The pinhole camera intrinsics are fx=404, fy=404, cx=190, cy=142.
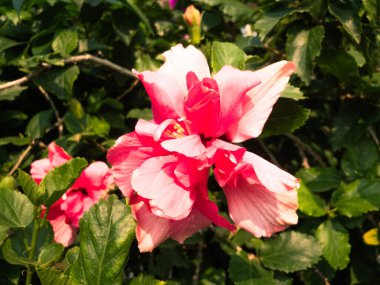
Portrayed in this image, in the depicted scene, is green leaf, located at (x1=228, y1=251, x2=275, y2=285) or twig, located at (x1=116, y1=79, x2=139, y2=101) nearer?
green leaf, located at (x1=228, y1=251, x2=275, y2=285)

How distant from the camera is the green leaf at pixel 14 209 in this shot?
76 centimetres

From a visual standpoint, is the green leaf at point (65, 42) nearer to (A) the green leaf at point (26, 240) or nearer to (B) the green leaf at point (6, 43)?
(B) the green leaf at point (6, 43)

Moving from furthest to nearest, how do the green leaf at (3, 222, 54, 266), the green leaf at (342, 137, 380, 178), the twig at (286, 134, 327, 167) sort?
the twig at (286, 134, 327, 167) → the green leaf at (342, 137, 380, 178) → the green leaf at (3, 222, 54, 266)

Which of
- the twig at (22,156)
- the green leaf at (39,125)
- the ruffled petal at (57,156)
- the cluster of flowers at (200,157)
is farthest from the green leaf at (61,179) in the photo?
the green leaf at (39,125)

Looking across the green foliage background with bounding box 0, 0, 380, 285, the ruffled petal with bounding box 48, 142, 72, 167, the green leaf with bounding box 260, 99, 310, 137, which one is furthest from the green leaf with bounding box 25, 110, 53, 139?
the green leaf with bounding box 260, 99, 310, 137

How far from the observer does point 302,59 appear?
110 centimetres

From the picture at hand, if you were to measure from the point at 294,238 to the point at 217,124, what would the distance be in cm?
52

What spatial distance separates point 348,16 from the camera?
105 centimetres

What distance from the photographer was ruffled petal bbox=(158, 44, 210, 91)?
0.78 metres

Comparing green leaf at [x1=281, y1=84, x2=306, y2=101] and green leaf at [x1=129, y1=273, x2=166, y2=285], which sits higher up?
green leaf at [x1=281, y1=84, x2=306, y2=101]

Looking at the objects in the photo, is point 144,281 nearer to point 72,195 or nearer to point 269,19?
point 72,195

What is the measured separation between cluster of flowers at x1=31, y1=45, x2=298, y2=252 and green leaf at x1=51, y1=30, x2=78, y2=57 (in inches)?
21.6

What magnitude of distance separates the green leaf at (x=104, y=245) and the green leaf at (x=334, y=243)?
0.62 m

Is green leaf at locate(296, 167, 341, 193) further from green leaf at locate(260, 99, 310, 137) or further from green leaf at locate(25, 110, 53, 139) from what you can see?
green leaf at locate(25, 110, 53, 139)
